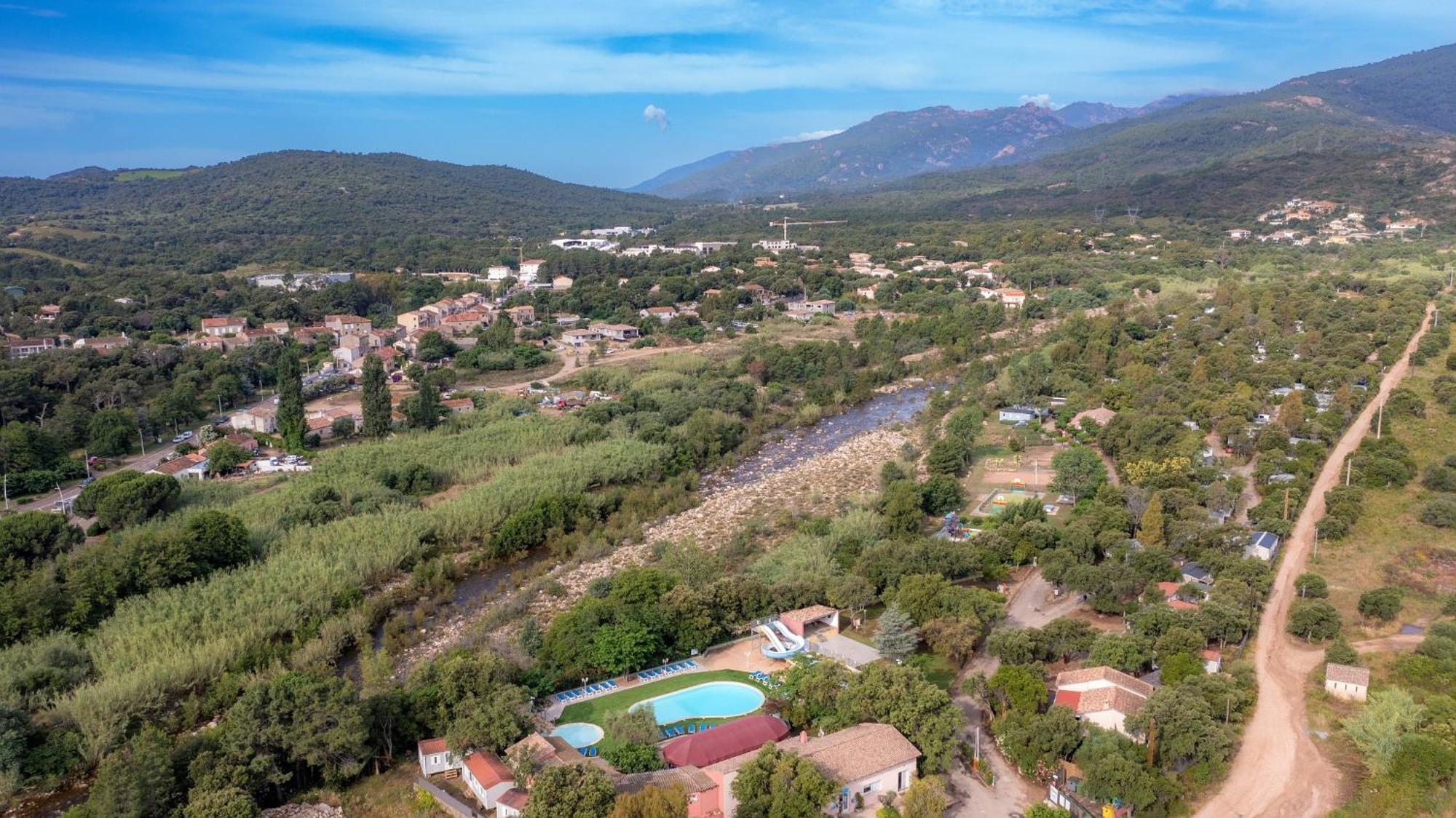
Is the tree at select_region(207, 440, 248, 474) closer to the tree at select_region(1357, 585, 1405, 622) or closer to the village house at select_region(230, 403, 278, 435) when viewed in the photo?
the village house at select_region(230, 403, 278, 435)

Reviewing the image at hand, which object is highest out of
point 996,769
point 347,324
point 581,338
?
point 347,324

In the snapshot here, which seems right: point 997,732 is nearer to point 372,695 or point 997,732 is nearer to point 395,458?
point 372,695

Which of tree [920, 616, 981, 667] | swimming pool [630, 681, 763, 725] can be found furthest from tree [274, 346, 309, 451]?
tree [920, 616, 981, 667]

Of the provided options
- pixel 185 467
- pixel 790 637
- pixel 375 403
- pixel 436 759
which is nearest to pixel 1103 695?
pixel 790 637

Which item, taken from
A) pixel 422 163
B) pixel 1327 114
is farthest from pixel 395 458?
pixel 1327 114

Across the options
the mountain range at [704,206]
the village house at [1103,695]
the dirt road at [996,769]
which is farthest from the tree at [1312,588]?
the mountain range at [704,206]

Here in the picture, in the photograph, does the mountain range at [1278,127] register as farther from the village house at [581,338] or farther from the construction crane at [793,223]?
the village house at [581,338]

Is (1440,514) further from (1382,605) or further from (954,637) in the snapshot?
(954,637)
